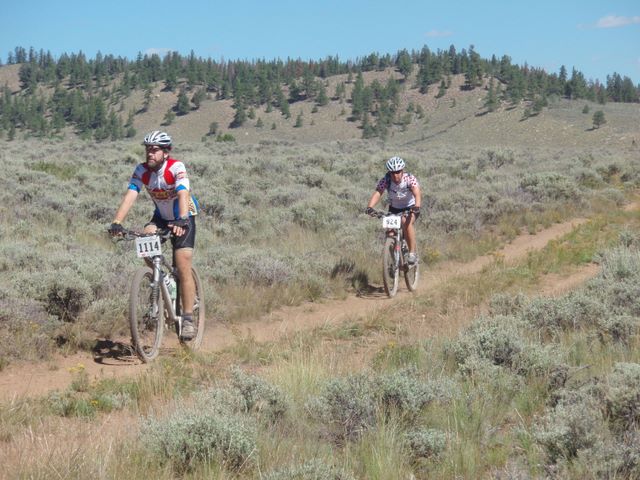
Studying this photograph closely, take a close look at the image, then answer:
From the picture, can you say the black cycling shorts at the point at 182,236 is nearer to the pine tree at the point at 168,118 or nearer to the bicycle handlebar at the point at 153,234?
the bicycle handlebar at the point at 153,234

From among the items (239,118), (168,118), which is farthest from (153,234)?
(168,118)

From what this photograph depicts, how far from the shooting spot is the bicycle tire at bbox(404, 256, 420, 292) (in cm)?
1078

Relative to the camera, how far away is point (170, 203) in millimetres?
6840

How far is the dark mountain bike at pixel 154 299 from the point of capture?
254 inches

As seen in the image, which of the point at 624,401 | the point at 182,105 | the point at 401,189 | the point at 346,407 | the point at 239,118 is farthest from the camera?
the point at 182,105

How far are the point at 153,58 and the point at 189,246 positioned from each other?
166m

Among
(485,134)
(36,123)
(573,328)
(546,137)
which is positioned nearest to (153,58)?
(36,123)

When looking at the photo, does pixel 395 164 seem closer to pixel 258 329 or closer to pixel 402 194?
pixel 402 194

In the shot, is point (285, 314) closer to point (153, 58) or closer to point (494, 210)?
point (494, 210)

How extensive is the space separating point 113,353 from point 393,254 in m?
4.89

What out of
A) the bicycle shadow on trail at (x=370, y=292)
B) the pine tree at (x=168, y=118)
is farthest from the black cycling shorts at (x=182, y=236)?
the pine tree at (x=168, y=118)

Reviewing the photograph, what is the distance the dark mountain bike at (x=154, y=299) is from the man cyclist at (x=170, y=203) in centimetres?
10

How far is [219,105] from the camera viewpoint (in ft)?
411

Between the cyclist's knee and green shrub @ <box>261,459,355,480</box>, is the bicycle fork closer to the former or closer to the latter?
the cyclist's knee
